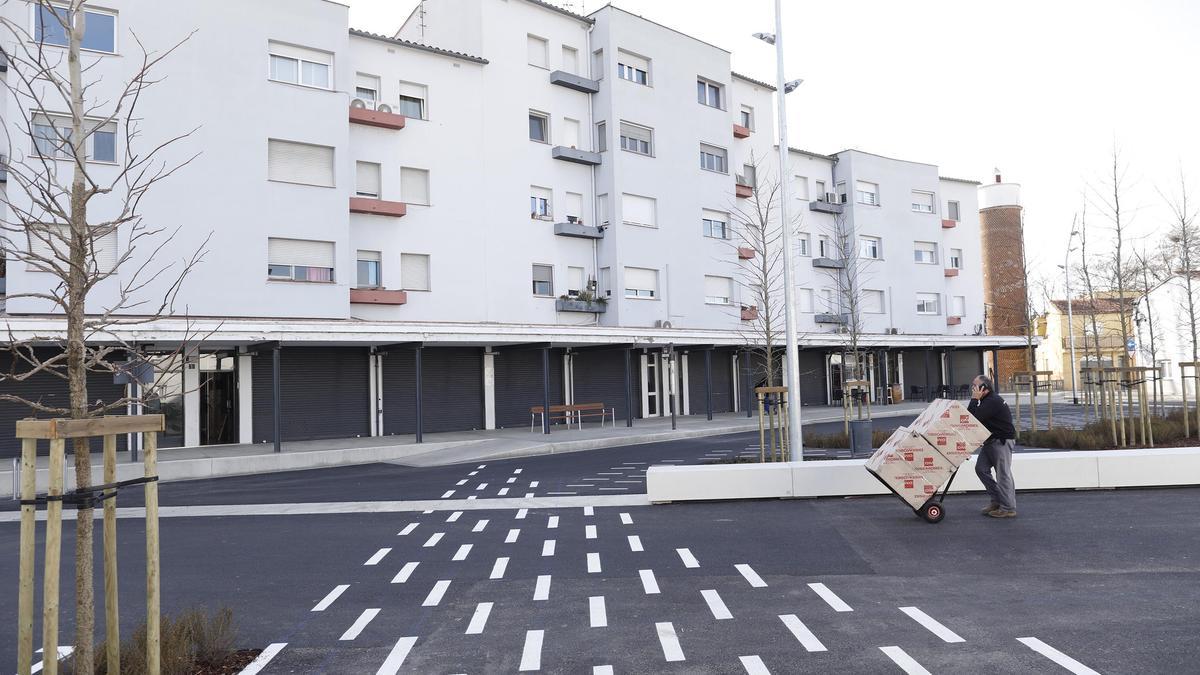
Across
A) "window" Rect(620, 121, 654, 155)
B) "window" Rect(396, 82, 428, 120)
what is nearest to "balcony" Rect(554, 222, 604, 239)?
"window" Rect(620, 121, 654, 155)

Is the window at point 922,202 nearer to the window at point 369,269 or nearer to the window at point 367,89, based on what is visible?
the window at point 367,89

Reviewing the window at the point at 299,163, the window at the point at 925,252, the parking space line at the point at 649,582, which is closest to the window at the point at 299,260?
the window at the point at 299,163

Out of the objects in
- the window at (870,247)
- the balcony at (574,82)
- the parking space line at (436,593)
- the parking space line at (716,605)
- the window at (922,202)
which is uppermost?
the balcony at (574,82)

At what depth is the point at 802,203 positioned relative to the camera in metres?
37.9

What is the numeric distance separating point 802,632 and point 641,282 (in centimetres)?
2515

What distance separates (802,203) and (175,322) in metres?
27.9

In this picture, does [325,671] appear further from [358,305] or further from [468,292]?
[468,292]

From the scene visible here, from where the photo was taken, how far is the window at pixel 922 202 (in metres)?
42.1

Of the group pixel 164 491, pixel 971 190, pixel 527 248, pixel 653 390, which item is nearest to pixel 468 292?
pixel 527 248

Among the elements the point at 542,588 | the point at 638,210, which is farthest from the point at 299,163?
the point at 542,588

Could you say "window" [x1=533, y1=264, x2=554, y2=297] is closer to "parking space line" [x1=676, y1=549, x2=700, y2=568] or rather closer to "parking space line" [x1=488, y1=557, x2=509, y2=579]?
"parking space line" [x1=488, y1=557, x2=509, y2=579]

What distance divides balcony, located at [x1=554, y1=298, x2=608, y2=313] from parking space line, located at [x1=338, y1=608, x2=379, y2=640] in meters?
22.0

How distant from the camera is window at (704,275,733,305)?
32.8 m

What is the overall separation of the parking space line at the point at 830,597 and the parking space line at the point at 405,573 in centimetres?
360
